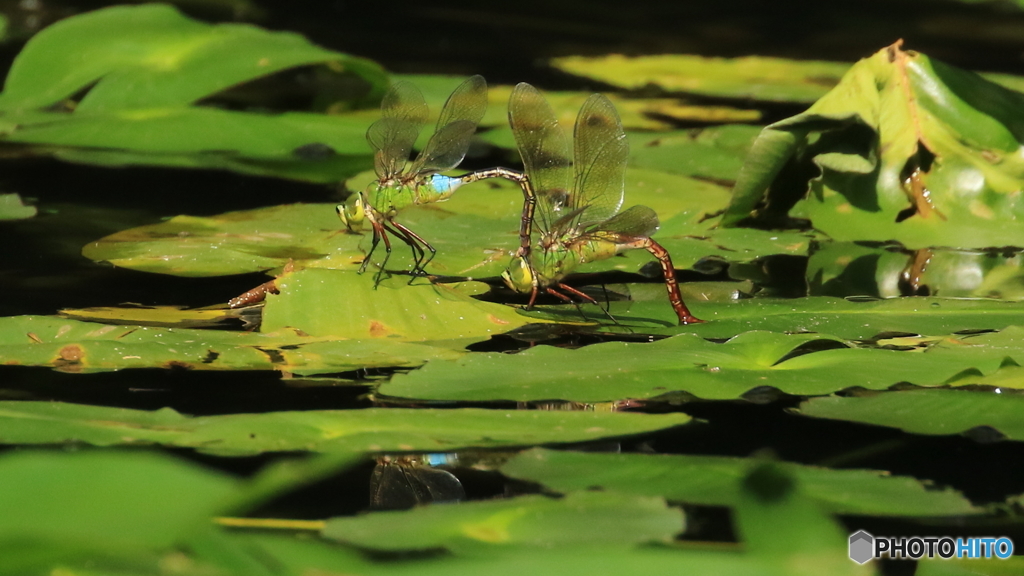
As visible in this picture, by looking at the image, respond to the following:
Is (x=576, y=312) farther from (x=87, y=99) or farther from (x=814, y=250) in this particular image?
(x=87, y=99)

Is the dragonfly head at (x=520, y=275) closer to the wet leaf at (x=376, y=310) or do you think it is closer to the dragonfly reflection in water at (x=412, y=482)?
the wet leaf at (x=376, y=310)

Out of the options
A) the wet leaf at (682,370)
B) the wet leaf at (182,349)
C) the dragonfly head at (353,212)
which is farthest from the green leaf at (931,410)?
the dragonfly head at (353,212)

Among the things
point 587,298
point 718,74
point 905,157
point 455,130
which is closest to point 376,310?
point 587,298

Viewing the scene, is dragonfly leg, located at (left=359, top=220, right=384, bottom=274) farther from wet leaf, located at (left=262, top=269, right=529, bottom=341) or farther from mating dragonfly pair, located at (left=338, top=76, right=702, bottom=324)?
wet leaf, located at (left=262, top=269, right=529, bottom=341)

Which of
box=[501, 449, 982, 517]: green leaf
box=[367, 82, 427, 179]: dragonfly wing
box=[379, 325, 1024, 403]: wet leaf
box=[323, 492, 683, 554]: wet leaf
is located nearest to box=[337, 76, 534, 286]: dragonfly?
box=[367, 82, 427, 179]: dragonfly wing

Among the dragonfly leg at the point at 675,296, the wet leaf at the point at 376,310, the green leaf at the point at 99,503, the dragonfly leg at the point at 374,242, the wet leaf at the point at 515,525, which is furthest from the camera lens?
the dragonfly leg at the point at 374,242

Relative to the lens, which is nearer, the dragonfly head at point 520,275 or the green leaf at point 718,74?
the dragonfly head at point 520,275
